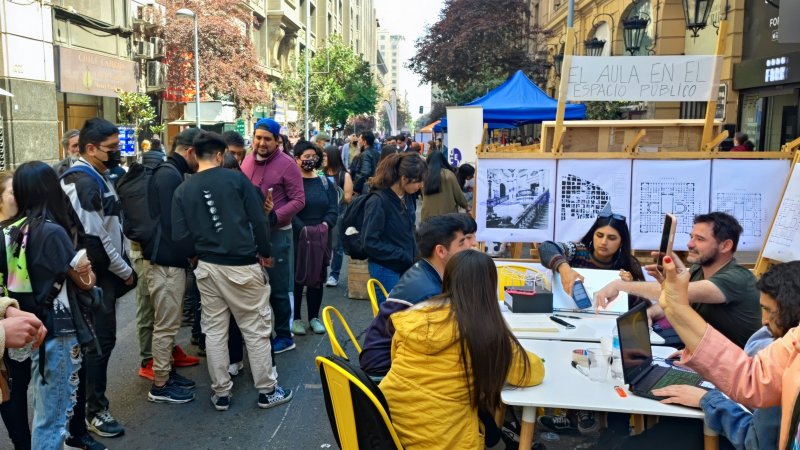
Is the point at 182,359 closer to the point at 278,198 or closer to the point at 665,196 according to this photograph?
the point at 278,198

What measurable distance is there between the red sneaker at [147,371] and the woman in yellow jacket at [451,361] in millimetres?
3101

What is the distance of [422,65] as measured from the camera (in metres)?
25.7

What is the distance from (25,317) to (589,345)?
281 centimetres

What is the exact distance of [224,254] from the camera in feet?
13.9

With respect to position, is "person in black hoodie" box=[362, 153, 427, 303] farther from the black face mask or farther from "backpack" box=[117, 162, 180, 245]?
the black face mask

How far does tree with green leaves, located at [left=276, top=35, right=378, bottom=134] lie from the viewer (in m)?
37.6

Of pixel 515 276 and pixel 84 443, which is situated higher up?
pixel 515 276

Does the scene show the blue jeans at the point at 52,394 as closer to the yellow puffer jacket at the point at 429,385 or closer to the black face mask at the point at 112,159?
the black face mask at the point at 112,159

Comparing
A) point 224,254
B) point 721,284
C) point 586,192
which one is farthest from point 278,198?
point 721,284

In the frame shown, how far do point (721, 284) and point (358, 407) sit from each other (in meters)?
2.27

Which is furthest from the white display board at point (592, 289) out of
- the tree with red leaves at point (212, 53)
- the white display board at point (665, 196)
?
the tree with red leaves at point (212, 53)

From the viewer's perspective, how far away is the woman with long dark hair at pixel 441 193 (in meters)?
8.13

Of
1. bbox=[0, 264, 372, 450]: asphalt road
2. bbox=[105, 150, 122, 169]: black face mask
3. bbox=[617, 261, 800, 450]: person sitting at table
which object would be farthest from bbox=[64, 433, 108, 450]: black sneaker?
bbox=[617, 261, 800, 450]: person sitting at table

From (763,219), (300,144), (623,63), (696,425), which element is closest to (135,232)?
(300,144)
